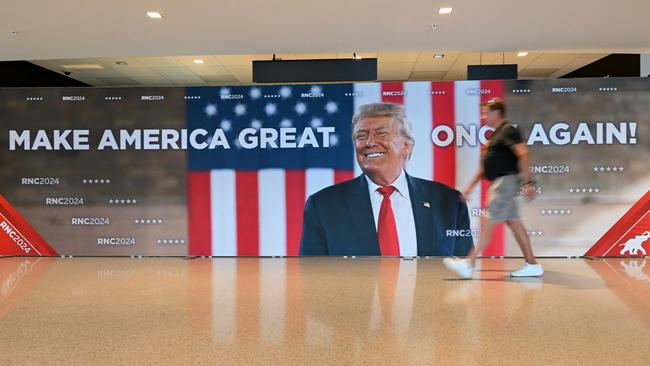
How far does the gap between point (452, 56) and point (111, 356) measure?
253 inches

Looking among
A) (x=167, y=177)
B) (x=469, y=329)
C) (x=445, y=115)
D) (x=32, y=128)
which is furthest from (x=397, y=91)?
(x=32, y=128)

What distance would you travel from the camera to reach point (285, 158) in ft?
18.2

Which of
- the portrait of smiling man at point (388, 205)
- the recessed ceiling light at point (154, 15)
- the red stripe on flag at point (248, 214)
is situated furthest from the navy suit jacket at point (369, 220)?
the recessed ceiling light at point (154, 15)

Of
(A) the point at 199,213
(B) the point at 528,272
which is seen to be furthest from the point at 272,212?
(B) the point at 528,272

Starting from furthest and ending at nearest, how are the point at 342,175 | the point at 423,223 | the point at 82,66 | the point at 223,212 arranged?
the point at 82,66, the point at 223,212, the point at 342,175, the point at 423,223

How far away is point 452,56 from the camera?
7484 mm

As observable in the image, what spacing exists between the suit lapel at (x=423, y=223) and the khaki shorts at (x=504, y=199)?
51.6 inches

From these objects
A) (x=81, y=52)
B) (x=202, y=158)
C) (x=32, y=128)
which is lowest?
(x=202, y=158)

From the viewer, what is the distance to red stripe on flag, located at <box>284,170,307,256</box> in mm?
5508

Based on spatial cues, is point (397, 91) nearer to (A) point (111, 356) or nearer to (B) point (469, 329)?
(B) point (469, 329)

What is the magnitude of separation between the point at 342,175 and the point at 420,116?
1010 mm

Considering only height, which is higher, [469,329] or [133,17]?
[133,17]

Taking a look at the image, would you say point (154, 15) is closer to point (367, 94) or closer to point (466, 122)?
point (367, 94)

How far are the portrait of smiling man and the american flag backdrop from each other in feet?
0.33
